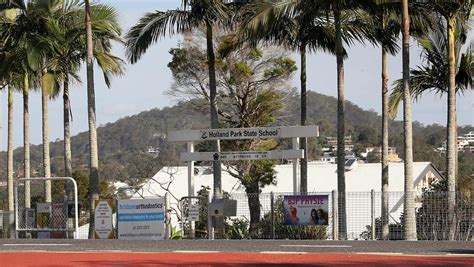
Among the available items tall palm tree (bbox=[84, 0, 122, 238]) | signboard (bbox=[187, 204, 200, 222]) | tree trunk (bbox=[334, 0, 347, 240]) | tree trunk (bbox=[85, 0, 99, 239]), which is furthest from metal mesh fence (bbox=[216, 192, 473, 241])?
tree trunk (bbox=[85, 0, 99, 239])

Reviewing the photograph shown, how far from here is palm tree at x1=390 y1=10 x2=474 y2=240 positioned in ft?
98.0

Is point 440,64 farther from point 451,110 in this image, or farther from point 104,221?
point 104,221

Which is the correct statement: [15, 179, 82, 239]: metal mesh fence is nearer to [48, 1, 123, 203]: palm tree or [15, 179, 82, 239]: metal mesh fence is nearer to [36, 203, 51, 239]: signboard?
[36, 203, 51, 239]: signboard

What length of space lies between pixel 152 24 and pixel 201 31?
1470 centimetres

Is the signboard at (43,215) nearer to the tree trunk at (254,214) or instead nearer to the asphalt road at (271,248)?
the tree trunk at (254,214)

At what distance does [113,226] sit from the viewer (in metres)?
28.9

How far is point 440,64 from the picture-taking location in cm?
3105

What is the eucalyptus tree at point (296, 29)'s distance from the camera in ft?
94.4

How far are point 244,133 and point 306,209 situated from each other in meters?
3.80

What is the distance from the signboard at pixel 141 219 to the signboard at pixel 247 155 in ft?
9.04

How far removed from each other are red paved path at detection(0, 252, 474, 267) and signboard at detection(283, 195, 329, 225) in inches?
328

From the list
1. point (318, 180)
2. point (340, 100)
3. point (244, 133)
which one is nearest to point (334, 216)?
point (244, 133)

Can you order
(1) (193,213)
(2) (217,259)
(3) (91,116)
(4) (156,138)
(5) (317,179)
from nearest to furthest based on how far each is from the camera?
(2) (217,259) → (1) (193,213) → (3) (91,116) → (5) (317,179) → (4) (156,138)

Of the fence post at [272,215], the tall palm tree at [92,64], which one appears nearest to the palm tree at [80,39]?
the tall palm tree at [92,64]
